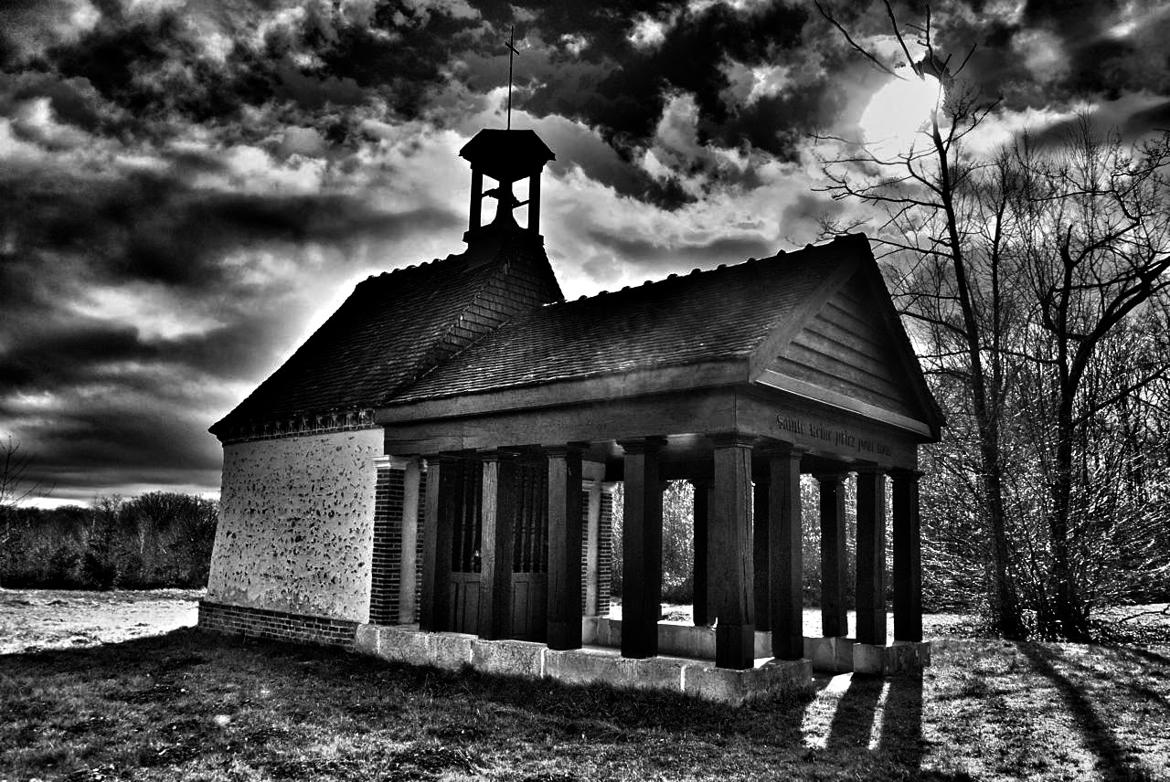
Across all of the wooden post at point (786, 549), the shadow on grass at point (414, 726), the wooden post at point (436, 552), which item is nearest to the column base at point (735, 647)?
the shadow on grass at point (414, 726)

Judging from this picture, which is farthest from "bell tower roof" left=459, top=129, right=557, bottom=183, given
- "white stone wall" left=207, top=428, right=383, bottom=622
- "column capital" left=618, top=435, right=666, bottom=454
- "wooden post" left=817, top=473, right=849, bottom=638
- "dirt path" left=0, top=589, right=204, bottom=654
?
"dirt path" left=0, top=589, right=204, bottom=654

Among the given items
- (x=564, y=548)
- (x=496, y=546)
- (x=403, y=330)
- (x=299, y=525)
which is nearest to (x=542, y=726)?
(x=564, y=548)

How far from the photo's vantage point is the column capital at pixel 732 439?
9402 millimetres

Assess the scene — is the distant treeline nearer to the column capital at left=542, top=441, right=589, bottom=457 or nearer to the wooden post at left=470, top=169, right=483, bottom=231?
the wooden post at left=470, top=169, right=483, bottom=231

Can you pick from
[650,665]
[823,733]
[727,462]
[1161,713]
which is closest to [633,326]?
[727,462]

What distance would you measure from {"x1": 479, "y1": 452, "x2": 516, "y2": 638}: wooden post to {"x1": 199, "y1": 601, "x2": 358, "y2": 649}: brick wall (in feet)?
8.73

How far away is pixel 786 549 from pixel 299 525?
7.91m

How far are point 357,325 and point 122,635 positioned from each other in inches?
270

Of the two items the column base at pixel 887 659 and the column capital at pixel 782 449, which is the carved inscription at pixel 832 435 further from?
the column base at pixel 887 659

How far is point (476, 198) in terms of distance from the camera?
1783 cm

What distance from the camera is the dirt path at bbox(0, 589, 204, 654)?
1438 cm

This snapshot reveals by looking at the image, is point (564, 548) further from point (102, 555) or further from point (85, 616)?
point (102, 555)

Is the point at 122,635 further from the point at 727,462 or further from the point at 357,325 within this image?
the point at 727,462

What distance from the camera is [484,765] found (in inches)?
284
